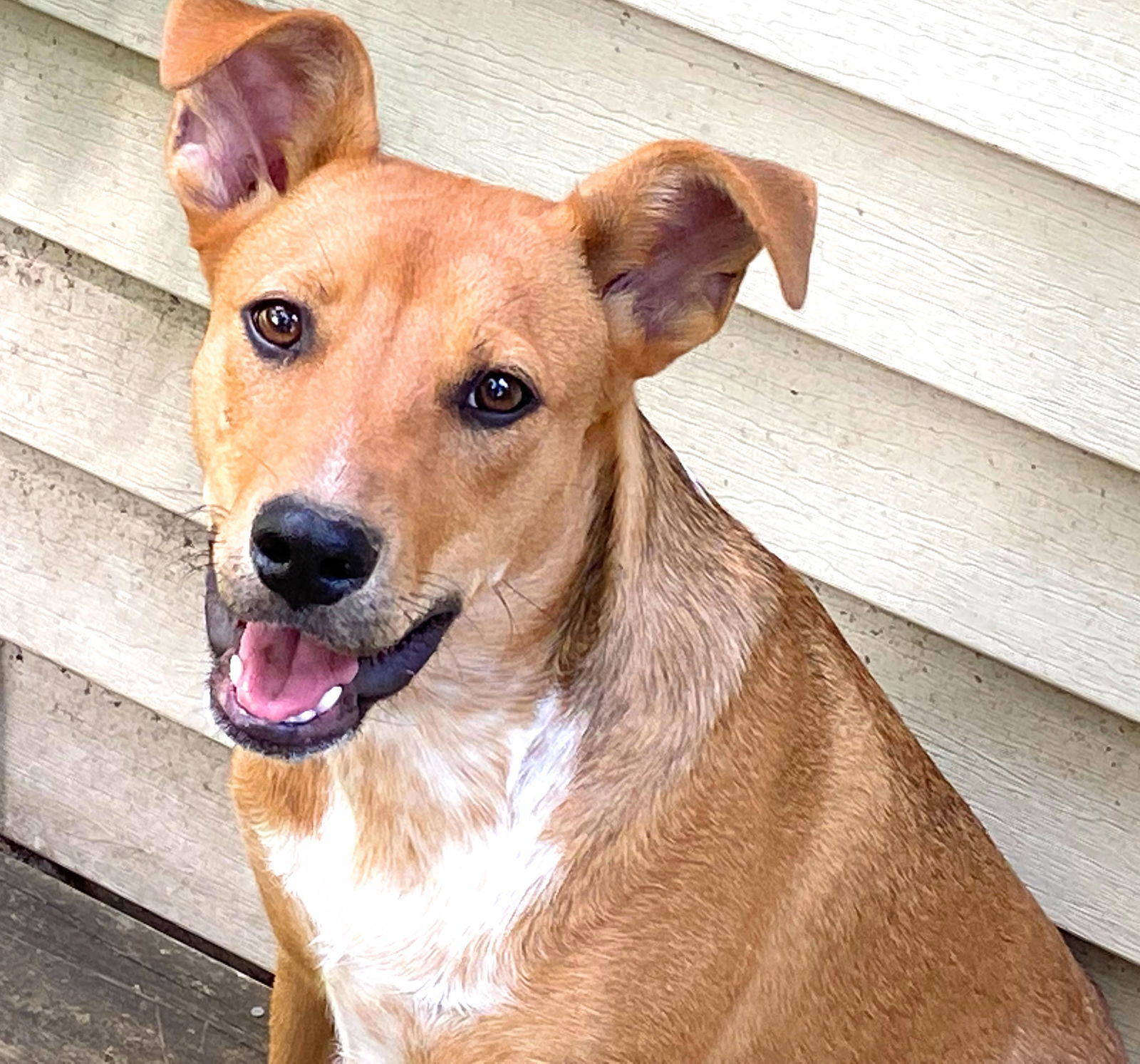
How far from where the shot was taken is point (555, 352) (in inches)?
84.0

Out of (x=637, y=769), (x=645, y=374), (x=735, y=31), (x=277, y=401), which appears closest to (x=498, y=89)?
(x=735, y=31)

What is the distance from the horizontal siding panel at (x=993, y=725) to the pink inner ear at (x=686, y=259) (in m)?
0.98

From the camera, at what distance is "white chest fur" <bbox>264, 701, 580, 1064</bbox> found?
7.52 feet

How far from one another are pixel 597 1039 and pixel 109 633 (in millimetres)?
1729

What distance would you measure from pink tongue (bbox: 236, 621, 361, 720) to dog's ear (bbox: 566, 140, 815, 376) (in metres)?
0.60

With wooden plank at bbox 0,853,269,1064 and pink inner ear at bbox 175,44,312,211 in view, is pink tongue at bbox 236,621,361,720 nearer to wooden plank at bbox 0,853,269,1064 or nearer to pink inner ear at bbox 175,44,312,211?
pink inner ear at bbox 175,44,312,211

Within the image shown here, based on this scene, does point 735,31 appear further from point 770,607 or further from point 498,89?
point 770,607

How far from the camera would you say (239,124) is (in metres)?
2.28

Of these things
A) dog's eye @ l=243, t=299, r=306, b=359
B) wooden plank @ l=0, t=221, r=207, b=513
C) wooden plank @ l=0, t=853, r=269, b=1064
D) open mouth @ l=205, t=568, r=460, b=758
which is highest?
dog's eye @ l=243, t=299, r=306, b=359

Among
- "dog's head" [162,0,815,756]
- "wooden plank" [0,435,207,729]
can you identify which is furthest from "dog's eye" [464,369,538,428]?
"wooden plank" [0,435,207,729]

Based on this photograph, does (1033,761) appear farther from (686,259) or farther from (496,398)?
(496,398)

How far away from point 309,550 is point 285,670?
0.30m

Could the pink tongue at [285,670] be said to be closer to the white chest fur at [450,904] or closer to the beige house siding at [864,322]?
the white chest fur at [450,904]

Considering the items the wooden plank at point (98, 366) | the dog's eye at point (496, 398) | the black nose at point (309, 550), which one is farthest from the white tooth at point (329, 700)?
the wooden plank at point (98, 366)
